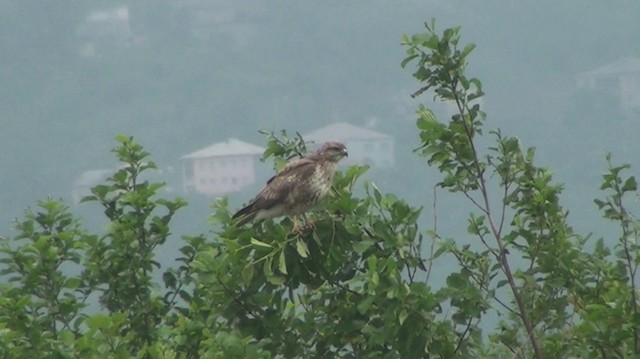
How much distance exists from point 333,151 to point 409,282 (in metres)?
1.07

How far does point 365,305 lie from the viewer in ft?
18.0

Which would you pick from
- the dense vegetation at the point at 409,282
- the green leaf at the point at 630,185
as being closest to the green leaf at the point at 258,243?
the dense vegetation at the point at 409,282

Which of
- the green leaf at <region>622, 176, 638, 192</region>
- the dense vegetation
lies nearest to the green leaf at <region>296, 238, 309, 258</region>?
the dense vegetation

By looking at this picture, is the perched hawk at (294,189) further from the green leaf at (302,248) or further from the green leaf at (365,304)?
the green leaf at (365,304)

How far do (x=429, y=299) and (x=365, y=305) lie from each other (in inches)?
8.8

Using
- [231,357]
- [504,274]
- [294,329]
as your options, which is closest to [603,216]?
[504,274]

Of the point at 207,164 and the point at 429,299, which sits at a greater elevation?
the point at 207,164

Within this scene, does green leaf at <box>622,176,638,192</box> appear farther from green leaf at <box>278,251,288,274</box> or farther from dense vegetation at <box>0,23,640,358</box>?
green leaf at <box>278,251,288,274</box>

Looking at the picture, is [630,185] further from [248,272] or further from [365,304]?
[248,272]

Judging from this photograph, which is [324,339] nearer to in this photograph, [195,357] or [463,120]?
[195,357]

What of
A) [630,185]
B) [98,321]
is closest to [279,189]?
[98,321]

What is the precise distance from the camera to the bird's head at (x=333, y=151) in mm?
6492

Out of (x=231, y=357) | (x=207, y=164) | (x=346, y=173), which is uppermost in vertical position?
(x=207, y=164)

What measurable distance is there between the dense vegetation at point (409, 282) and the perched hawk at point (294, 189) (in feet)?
0.23
